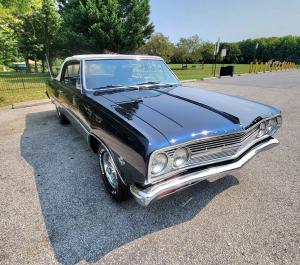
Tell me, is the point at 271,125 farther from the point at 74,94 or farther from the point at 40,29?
the point at 40,29

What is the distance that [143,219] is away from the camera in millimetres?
2477

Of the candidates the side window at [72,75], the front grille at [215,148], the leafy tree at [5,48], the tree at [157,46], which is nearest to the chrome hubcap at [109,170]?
the front grille at [215,148]

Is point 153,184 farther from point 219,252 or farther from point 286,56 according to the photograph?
point 286,56

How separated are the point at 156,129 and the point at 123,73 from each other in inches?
72.6

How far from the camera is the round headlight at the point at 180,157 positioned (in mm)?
2051

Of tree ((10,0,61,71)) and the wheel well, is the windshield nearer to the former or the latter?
the wheel well

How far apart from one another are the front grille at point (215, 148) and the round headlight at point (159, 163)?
0.20 ft

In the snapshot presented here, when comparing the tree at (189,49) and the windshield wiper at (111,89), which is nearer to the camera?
the windshield wiper at (111,89)

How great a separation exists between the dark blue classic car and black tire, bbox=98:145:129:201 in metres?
0.01

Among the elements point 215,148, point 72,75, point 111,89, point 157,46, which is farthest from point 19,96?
point 157,46

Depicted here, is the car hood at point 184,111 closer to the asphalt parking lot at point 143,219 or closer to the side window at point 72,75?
the side window at point 72,75

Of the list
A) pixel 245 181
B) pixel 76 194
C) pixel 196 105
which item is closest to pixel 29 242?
pixel 76 194

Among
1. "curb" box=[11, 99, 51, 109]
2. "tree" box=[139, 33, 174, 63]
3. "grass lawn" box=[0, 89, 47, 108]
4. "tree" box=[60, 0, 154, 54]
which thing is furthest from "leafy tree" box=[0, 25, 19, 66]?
"tree" box=[139, 33, 174, 63]

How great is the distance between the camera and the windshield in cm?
338
